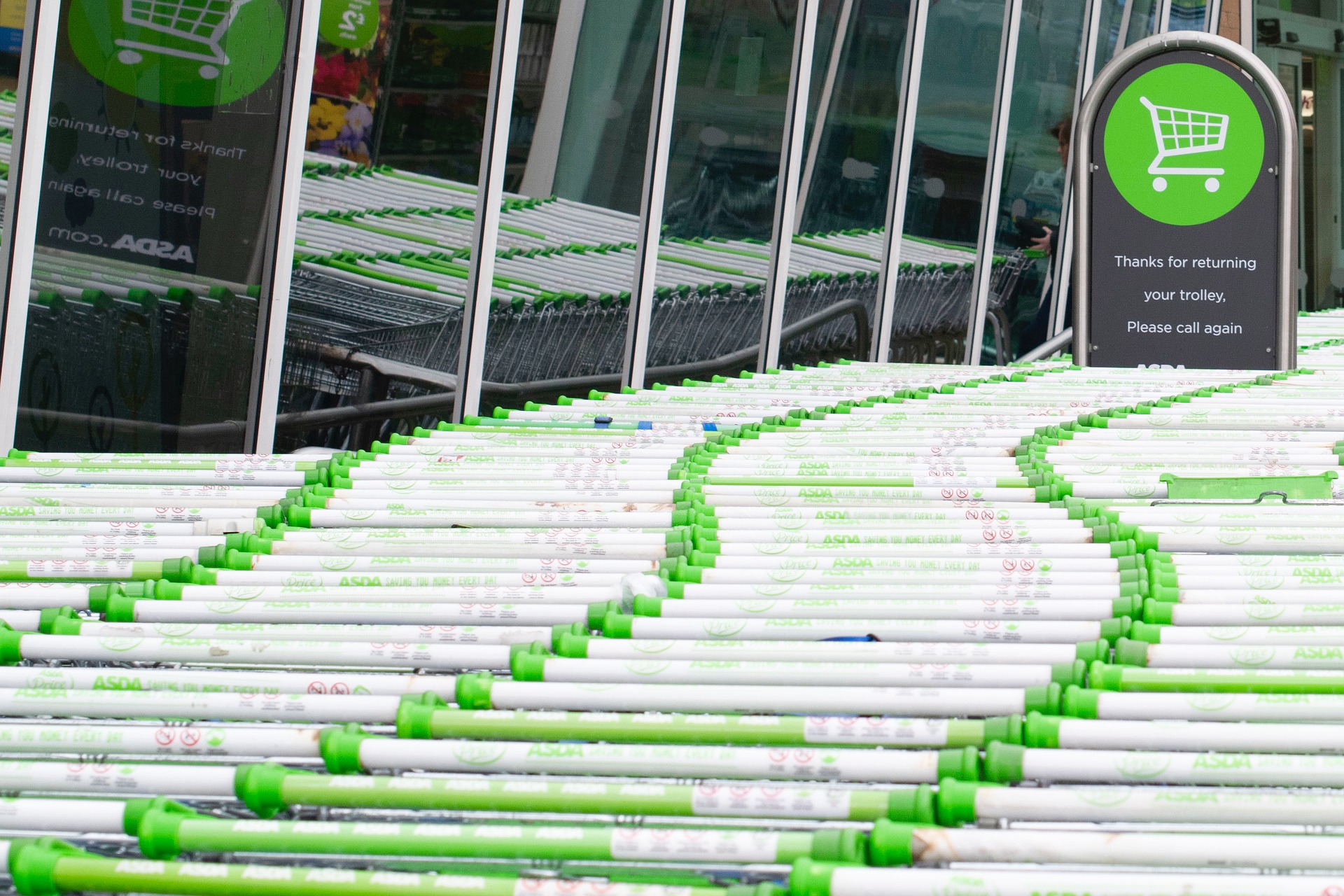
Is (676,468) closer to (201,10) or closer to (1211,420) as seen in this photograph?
(1211,420)

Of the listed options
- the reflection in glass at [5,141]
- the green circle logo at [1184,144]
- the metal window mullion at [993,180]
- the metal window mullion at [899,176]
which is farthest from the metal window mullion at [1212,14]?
the reflection in glass at [5,141]

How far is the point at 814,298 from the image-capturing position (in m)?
9.77

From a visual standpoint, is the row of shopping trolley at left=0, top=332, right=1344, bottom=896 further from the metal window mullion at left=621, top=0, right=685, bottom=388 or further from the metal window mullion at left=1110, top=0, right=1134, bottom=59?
the metal window mullion at left=1110, top=0, right=1134, bottom=59

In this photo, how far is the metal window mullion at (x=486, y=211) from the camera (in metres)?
6.93

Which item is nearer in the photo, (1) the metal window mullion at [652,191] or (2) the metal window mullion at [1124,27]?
(1) the metal window mullion at [652,191]

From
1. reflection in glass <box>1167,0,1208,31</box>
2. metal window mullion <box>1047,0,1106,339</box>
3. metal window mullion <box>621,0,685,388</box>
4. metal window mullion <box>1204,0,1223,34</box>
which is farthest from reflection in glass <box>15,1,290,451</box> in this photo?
metal window mullion <box>1204,0,1223,34</box>

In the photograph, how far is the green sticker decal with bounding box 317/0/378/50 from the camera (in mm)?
6094

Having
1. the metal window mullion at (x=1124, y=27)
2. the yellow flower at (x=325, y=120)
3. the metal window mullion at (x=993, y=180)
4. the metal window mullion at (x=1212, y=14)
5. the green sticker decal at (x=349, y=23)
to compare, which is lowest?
the yellow flower at (x=325, y=120)

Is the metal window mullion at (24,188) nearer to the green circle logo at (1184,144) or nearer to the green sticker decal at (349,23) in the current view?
the green sticker decal at (349,23)

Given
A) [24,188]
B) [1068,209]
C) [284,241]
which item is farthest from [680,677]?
[1068,209]

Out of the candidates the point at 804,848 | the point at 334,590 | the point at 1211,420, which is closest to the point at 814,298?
the point at 1211,420

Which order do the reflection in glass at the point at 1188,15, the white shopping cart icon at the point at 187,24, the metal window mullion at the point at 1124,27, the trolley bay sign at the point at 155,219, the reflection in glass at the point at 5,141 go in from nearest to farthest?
the reflection in glass at the point at 5,141, the trolley bay sign at the point at 155,219, the white shopping cart icon at the point at 187,24, the metal window mullion at the point at 1124,27, the reflection in glass at the point at 1188,15

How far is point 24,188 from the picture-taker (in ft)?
17.0

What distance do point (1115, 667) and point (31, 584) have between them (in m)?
1.45
